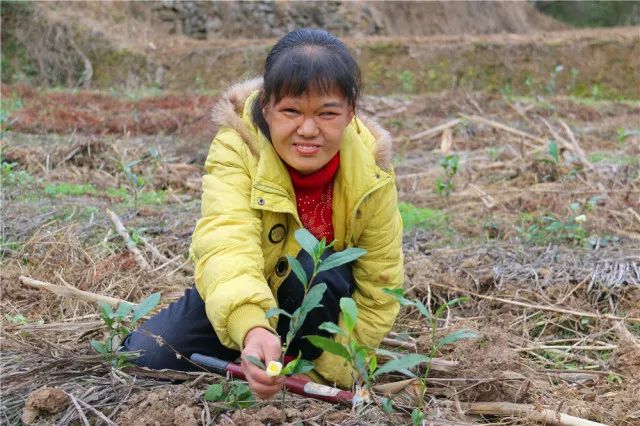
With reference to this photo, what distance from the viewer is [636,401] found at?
2.30 m

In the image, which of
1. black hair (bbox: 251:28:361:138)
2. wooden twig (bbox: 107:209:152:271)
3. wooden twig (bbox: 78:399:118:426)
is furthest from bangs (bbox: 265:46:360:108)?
wooden twig (bbox: 107:209:152:271)

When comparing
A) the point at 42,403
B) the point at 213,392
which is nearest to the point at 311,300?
the point at 213,392

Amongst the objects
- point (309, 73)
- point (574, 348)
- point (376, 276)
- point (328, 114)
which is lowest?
point (574, 348)

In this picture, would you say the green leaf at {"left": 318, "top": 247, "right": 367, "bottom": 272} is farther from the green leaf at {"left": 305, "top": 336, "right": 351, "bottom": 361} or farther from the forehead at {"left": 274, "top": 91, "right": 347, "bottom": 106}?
the forehead at {"left": 274, "top": 91, "right": 347, "bottom": 106}

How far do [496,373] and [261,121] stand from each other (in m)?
1.11

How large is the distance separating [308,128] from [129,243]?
6.02 feet

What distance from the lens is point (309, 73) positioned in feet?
7.00

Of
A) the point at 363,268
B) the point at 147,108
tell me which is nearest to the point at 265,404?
the point at 363,268

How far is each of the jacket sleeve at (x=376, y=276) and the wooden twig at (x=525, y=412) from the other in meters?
0.44

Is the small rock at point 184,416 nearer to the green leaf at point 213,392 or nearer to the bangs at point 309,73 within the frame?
the green leaf at point 213,392

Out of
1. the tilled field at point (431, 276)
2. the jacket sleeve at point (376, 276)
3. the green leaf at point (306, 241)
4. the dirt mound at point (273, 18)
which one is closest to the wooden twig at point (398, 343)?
the tilled field at point (431, 276)

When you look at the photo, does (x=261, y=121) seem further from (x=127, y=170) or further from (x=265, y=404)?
(x=127, y=170)

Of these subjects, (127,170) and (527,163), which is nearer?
(127,170)

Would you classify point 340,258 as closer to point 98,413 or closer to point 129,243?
point 98,413
